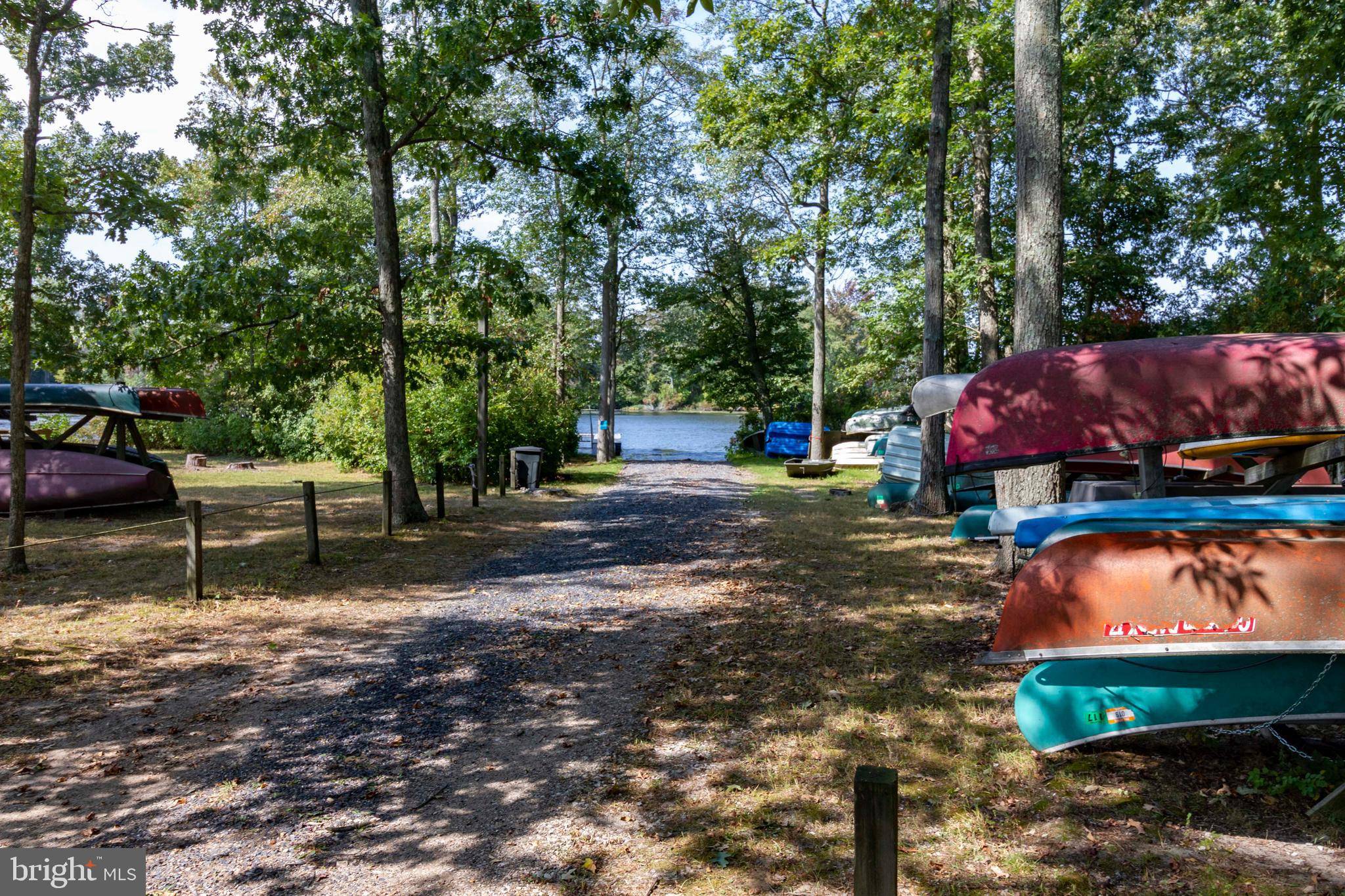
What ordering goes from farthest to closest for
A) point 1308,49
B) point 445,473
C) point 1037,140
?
point 445,473, point 1308,49, point 1037,140

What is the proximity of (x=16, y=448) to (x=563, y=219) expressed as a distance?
7528 millimetres

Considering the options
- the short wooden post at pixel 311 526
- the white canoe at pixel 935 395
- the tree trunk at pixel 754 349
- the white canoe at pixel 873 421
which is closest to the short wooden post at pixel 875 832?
the white canoe at pixel 935 395

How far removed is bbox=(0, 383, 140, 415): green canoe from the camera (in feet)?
42.7

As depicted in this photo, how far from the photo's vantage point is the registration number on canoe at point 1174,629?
13.1ft

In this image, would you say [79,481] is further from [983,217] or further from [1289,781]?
[983,217]

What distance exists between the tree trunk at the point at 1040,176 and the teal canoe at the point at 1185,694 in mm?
4163

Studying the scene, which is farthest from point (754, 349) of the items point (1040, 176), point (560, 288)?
point (1040, 176)

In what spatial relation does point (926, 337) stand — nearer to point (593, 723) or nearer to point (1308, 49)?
point (1308, 49)

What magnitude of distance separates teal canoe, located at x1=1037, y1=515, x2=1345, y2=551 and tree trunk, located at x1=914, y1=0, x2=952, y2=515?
29.5 feet

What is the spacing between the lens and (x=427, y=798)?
4.35 m

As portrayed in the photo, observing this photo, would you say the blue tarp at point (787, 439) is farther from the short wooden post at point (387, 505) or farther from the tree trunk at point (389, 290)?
the short wooden post at point (387, 505)

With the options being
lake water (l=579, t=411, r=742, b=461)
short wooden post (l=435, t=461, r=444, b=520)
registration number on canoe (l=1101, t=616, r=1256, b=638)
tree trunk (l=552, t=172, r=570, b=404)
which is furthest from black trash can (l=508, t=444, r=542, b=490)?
registration number on canoe (l=1101, t=616, r=1256, b=638)

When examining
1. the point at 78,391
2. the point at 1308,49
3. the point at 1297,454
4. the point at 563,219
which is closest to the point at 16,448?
the point at 78,391

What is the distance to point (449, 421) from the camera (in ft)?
64.4
